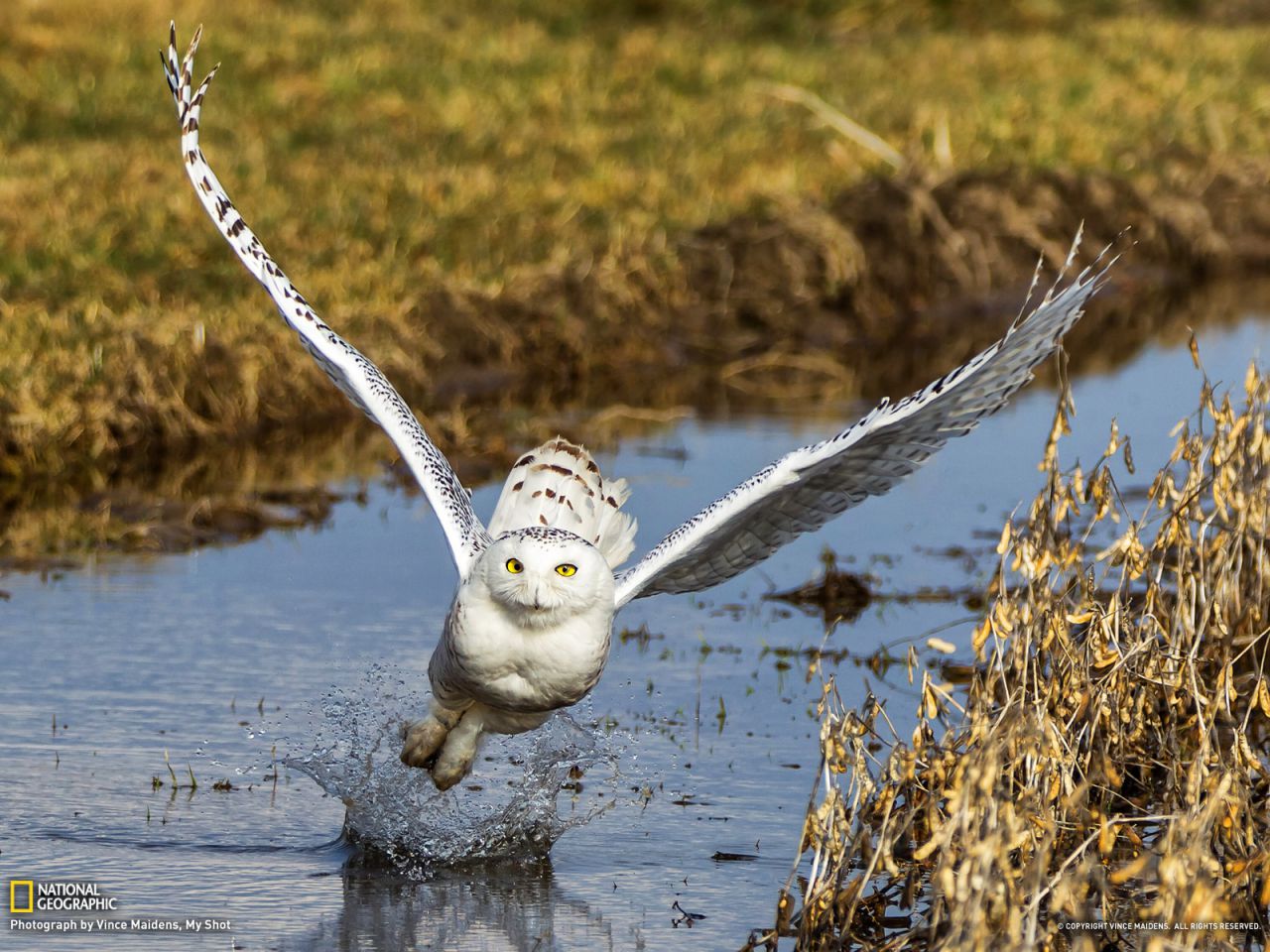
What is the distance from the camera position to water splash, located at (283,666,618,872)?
6281mm

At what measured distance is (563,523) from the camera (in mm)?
6398

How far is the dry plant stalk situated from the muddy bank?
4642 millimetres

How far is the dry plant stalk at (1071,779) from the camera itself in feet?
14.2

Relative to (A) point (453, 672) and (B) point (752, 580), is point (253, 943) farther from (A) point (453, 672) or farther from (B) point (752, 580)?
(B) point (752, 580)

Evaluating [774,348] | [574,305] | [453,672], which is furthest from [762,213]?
[453,672]

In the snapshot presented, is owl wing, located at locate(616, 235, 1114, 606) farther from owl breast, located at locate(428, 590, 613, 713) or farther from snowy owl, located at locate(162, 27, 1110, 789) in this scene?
owl breast, located at locate(428, 590, 613, 713)

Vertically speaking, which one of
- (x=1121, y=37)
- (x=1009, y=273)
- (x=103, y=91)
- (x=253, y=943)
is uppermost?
(x=1121, y=37)

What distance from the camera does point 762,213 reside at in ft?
49.0

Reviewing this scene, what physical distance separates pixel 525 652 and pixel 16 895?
1.53m

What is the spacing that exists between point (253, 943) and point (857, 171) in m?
11.7

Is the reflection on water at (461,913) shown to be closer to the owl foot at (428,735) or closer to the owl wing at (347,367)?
the owl foot at (428,735)

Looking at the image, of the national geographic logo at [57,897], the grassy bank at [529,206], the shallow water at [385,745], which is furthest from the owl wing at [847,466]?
the grassy bank at [529,206]

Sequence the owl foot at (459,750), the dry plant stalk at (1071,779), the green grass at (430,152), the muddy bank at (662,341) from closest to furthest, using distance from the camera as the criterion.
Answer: the dry plant stalk at (1071,779)
the owl foot at (459,750)
the muddy bank at (662,341)
the green grass at (430,152)

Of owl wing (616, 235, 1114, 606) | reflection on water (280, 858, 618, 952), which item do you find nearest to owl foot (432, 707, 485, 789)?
reflection on water (280, 858, 618, 952)
